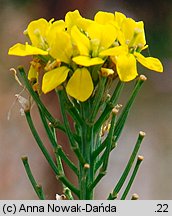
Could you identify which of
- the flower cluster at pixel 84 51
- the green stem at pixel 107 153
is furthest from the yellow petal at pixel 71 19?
the green stem at pixel 107 153

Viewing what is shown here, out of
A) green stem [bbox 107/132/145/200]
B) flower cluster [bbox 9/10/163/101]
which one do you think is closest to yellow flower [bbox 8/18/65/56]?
flower cluster [bbox 9/10/163/101]

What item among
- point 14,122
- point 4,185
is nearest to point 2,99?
point 14,122

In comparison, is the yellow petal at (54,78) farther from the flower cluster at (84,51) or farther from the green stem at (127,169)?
the green stem at (127,169)

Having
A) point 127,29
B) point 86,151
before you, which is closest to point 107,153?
point 86,151

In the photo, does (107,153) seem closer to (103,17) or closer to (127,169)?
(127,169)

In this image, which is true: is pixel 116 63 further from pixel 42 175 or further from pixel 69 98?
pixel 42 175

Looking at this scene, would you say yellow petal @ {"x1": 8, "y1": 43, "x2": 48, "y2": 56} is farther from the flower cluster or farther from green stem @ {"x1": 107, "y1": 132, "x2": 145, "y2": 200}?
green stem @ {"x1": 107, "y1": 132, "x2": 145, "y2": 200}
